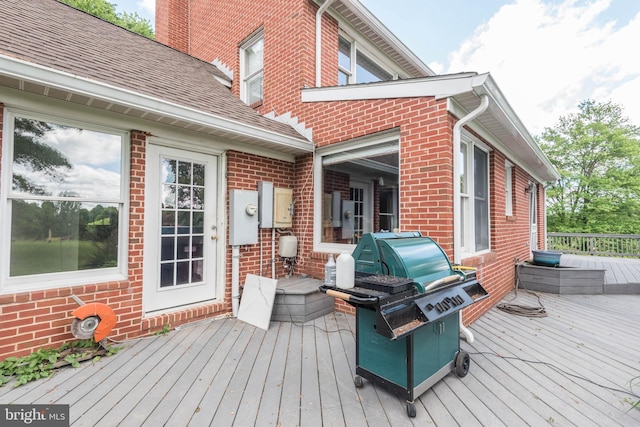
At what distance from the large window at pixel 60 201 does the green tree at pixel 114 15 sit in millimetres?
10857

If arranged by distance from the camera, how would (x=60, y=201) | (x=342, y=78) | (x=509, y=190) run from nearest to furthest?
(x=60, y=201) < (x=342, y=78) < (x=509, y=190)

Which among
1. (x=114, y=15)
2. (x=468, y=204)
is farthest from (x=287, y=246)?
(x=114, y=15)

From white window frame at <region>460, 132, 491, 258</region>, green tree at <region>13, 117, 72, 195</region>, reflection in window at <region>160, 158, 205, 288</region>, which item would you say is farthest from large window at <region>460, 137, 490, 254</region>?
green tree at <region>13, 117, 72, 195</region>

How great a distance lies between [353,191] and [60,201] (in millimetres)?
3616

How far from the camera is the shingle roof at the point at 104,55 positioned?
8.87ft

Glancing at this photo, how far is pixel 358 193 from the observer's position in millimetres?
4426

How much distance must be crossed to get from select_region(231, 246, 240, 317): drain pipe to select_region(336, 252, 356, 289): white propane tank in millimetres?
2292

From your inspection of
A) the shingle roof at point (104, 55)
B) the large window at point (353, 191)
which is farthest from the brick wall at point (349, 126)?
the shingle roof at point (104, 55)

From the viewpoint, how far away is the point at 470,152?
413 centimetres

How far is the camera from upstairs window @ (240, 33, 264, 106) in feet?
19.4

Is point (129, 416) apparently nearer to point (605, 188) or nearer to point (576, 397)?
point (576, 397)

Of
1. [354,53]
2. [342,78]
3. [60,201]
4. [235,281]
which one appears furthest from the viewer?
[354,53]

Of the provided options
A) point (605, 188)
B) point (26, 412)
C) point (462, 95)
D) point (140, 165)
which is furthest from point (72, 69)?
point (605, 188)

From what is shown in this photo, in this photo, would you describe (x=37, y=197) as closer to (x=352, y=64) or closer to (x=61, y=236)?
(x=61, y=236)
